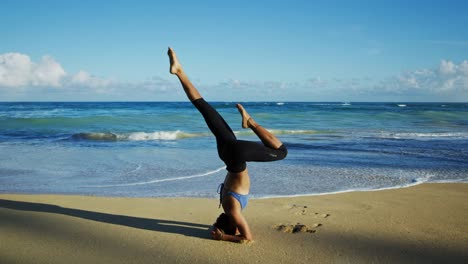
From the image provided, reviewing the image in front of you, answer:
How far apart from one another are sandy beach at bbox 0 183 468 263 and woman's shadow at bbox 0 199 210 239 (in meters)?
0.01

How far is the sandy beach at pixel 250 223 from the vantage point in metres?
4.00

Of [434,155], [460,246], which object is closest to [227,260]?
[460,246]

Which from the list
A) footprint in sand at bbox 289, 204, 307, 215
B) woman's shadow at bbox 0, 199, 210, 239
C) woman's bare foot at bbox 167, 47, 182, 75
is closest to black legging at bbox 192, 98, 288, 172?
woman's bare foot at bbox 167, 47, 182, 75

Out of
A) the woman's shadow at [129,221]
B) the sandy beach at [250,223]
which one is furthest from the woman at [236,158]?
the woman's shadow at [129,221]

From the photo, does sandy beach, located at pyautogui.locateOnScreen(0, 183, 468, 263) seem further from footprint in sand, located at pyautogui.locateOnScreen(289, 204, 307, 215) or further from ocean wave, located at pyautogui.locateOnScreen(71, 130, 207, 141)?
ocean wave, located at pyautogui.locateOnScreen(71, 130, 207, 141)

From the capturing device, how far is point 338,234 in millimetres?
4656

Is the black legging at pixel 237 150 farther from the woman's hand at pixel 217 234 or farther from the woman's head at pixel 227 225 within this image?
the woman's hand at pixel 217 234

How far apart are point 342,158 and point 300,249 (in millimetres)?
7556

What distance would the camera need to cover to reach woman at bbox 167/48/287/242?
4.25 m

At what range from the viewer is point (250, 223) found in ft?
16.6

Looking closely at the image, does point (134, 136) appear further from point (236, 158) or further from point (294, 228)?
point (236, 158)

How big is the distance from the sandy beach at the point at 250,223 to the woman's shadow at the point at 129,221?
0.04ft

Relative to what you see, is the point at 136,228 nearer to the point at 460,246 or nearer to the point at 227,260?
the point at 227,260

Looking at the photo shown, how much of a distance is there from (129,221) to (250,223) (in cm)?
152
